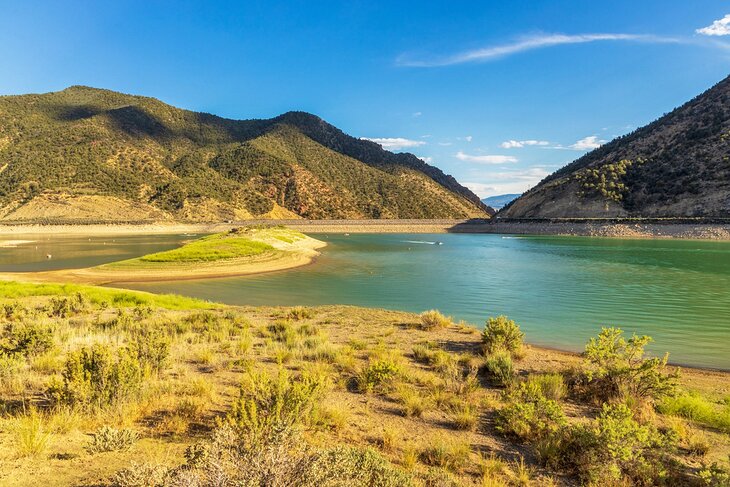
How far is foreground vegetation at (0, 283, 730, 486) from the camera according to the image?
16.8ft

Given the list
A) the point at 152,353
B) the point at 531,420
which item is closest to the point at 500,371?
the point at 531,420

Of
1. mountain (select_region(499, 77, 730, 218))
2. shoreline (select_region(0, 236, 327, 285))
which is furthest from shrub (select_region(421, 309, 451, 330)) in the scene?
mountain (select_region(499, 77, 730, 218))

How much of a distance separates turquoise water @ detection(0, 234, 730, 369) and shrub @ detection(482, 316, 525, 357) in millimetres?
3374

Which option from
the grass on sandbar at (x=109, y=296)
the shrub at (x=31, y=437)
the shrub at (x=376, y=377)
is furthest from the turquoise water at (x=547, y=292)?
the shrub at (x=31, y=437)

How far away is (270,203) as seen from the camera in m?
152

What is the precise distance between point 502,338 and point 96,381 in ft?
36.7

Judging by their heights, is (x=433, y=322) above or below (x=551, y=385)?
below

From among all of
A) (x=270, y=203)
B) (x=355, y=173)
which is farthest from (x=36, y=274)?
(x=355, y=173)

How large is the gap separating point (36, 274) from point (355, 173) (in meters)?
157

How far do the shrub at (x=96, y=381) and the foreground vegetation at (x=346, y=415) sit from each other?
0.03 m

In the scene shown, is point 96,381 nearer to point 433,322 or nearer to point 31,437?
point 31,437

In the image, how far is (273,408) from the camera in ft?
21.7

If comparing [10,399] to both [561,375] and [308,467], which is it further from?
[561,375]

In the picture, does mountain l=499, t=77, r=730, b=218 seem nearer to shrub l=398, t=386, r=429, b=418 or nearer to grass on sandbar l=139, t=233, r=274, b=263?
grass on sandbar l=139, t=233, r=274, b=263
